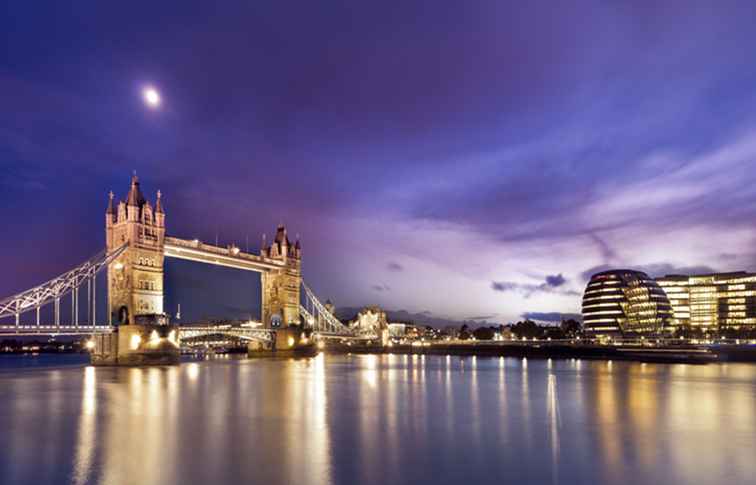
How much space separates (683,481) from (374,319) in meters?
131

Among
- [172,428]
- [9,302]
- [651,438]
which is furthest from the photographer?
[9,302]

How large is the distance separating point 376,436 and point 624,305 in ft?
424

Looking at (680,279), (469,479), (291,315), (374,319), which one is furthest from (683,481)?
(680,279)

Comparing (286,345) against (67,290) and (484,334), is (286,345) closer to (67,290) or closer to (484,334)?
(67,290)

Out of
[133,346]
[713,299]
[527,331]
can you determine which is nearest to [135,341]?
[133,346]

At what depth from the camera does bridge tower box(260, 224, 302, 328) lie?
8962 cm

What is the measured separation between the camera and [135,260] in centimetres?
5953

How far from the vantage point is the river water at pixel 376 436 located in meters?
14.0

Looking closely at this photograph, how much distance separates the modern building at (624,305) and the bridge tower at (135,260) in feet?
335

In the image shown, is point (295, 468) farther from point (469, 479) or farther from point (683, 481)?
point (683, 481)

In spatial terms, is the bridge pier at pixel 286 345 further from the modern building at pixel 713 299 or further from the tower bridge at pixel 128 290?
the modern building at pixel 713 299

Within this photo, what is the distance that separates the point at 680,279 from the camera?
14712 cm

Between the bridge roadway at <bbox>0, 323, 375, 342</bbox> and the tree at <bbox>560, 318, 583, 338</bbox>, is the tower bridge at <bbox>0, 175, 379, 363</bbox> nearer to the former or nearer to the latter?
the bridge roadway at <bbox>0, 323, 375, 342</bbox>

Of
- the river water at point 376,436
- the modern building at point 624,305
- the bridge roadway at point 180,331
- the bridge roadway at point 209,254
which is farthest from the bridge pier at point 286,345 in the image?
the modern building at point 624,305
